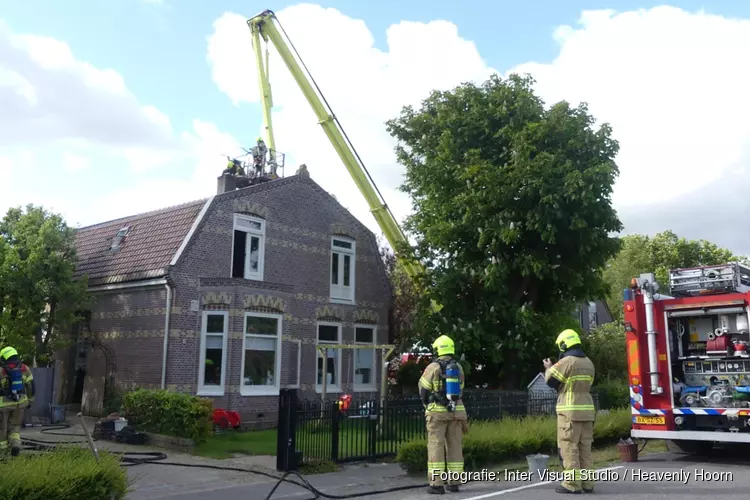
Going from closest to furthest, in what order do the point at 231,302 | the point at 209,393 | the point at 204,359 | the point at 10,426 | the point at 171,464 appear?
the point at 10,426
the point at 171,464
the point at 209,393
the point at 204,359
the point at 231,302

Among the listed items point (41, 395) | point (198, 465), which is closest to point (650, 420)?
point (198, 465)

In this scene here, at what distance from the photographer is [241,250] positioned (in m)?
19.4

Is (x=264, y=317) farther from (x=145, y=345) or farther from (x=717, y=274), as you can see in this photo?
(x=717, y=274)

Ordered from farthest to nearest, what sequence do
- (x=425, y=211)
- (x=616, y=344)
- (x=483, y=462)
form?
(x=616, y=344), (x=425, y=211), (x=483, y=462)

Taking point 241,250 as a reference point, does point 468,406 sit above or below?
below

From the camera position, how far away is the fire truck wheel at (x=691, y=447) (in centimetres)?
1156

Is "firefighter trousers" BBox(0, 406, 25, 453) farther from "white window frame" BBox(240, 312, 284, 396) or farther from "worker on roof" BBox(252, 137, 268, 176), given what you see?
"worker on roof" BBox(252, 137, 268, 176)

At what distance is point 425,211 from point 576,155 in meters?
5.05

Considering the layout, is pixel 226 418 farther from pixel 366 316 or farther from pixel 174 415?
pixel 366 316

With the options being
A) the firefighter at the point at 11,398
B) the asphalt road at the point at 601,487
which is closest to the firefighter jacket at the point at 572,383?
the asphalt road at the point at 601,487

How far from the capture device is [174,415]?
13.6 metres

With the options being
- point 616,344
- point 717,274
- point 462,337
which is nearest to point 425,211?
point 462,337

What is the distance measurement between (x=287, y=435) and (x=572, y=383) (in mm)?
4284

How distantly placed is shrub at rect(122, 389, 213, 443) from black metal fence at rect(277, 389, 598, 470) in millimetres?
3682
